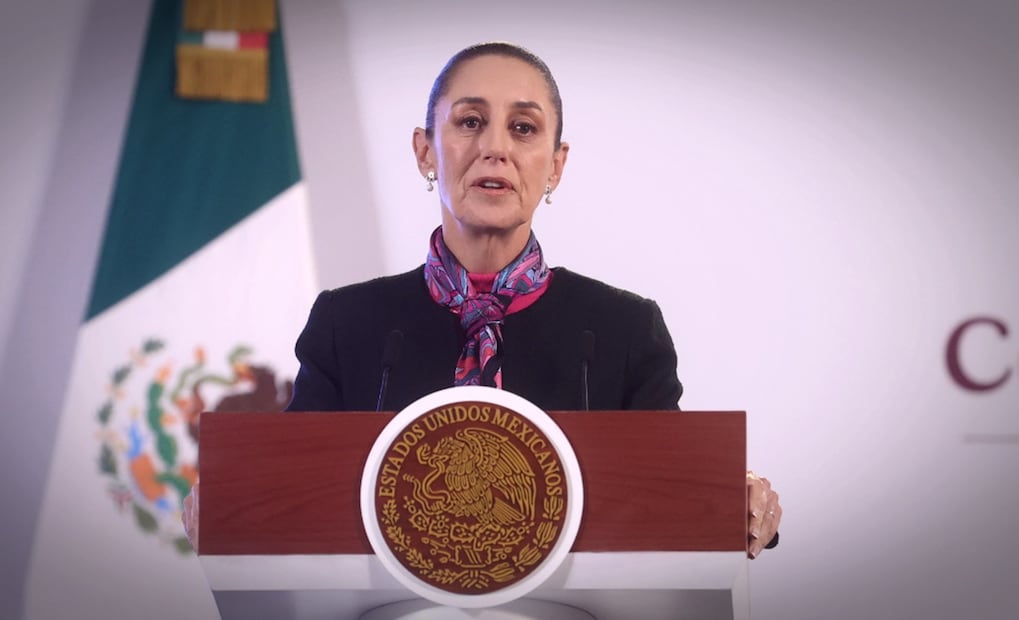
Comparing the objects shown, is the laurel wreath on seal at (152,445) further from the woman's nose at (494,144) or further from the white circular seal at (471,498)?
the white circular seal at (471,498)

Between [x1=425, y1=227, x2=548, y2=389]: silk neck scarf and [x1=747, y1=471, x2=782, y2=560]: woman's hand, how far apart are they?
0.57 m

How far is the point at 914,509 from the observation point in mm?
3154

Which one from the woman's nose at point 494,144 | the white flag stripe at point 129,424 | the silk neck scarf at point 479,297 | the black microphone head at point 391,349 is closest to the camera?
the black microphone head at point 391,349

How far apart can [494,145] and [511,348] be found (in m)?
0.37

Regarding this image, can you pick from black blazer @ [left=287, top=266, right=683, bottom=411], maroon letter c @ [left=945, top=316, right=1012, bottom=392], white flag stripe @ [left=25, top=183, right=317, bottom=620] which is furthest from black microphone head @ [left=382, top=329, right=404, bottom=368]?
maroon letter c @ [left=945, top=316, right=1012, bottom=392]

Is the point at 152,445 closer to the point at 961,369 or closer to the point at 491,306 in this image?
the point at 491,306

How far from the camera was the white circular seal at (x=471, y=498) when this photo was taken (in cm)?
125

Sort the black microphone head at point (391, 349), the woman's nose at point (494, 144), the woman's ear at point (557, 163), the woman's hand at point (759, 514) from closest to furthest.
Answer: the woman's hand at point (759, 514) < the black microphone head at point (391, 349) < the woman's nose at point (494, 144) < the woman's ear at point (557, 163)

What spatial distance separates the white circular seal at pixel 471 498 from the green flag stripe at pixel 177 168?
218 centimetres

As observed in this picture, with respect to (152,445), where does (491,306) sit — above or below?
above

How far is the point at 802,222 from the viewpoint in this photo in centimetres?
313

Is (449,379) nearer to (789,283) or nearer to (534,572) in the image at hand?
(534,572)

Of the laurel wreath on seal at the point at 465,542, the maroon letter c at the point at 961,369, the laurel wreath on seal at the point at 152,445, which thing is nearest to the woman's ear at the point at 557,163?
the laurel wreath on seal at the point at 465,542

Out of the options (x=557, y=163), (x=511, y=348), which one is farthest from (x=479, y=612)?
(x=557, y=163)
